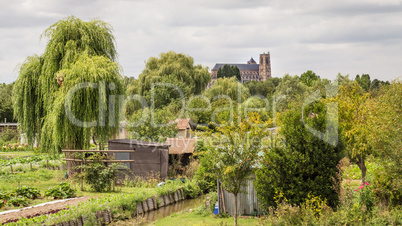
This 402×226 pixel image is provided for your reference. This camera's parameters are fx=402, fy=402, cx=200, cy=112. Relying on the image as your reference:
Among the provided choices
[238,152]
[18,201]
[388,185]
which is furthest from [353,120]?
[18,201]

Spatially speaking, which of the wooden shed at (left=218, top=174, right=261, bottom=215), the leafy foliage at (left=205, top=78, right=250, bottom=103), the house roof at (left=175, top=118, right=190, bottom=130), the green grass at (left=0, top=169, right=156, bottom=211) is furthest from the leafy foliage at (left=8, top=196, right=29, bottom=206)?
the leafy foliage at (left=205, top=78, right=250, bottom=103)

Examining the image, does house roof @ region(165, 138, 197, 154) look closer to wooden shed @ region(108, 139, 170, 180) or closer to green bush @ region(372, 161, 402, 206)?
wooden shed @ region(108, 139, 170, 180)

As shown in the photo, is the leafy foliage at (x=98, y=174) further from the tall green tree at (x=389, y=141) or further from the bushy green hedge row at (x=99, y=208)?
the tall green tree at (x=389, y=141)

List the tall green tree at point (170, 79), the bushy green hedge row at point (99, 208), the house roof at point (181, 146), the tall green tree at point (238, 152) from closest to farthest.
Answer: the bushy green hedge row at point (99, 208), the tall green tree at point (238, 152), the house roof at point (181, 146), the tall green tree at point (170, 79)

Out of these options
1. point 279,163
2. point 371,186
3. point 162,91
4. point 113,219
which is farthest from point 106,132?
A: point 162,91

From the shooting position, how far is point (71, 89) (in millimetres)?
19688

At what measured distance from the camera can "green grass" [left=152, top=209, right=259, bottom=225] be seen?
45.1ft

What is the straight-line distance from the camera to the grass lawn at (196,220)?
45.1 ft

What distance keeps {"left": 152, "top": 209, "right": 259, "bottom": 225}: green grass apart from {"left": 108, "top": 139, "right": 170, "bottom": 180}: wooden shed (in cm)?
654

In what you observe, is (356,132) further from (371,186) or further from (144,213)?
(144,213)

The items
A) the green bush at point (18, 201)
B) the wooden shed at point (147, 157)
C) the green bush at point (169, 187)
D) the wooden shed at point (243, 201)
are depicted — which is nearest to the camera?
the green bush at point (18, 201)

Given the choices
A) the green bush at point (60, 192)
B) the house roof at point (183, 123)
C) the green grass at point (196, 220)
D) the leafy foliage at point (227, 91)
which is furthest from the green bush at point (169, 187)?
the leafy foliage at point (227, 91)

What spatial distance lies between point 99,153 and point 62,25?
24.6 ft

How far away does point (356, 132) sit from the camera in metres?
15.2
